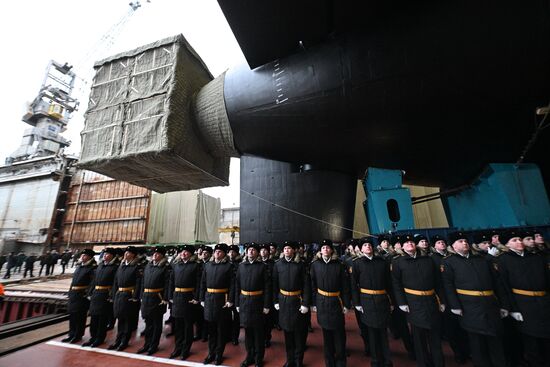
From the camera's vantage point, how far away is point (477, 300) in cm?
329

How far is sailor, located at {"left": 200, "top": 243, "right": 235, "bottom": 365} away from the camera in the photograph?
13.6 feet

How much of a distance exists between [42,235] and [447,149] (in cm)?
3109

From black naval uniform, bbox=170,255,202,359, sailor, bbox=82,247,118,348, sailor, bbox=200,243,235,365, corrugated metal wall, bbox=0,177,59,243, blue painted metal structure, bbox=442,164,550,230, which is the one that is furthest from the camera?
corrugated metal wall, bbox=0,177,59,243

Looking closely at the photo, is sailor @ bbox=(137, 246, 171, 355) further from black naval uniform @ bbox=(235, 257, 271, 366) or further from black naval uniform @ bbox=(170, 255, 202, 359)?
black naval uniform @ bbox=(235, 257, 271, 366)

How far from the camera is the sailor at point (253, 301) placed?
390 cm

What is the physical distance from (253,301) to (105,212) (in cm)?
2131

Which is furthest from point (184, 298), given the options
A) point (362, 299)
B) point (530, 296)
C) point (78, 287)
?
point (530, 296)

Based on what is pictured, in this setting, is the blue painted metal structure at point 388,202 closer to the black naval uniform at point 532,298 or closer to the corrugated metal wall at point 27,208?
the black naval uniform at point 532,298

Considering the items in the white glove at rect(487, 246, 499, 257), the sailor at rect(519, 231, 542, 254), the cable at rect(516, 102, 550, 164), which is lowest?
the white glove at rect(487, 246, 499, 257)

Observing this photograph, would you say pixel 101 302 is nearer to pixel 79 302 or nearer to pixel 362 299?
pixel 79 302

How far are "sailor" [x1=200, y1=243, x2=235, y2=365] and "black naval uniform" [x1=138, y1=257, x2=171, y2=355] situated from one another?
881mm

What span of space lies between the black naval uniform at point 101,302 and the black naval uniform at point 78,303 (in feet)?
0.82

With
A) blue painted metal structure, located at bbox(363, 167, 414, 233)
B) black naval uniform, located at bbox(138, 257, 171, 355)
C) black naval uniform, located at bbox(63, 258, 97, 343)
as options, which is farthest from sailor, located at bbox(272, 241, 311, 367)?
black naval uniform, located at bbox(63, 258, 97, 343)

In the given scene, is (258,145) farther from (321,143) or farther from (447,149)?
(447,149)
